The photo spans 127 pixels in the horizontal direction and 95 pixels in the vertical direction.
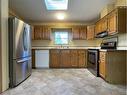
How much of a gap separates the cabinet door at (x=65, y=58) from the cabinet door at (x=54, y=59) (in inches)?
7.4

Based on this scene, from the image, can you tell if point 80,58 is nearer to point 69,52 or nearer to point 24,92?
point 69,52

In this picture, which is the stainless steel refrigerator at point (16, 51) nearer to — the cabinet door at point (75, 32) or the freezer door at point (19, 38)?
the freezer door at point (19, 38)

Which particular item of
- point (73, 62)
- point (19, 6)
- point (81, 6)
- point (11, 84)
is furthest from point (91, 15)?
point (11, 84)

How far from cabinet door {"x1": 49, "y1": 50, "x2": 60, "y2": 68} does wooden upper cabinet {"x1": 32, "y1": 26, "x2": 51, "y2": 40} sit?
874 millimetres

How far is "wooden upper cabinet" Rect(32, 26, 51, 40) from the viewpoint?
25.6 feet

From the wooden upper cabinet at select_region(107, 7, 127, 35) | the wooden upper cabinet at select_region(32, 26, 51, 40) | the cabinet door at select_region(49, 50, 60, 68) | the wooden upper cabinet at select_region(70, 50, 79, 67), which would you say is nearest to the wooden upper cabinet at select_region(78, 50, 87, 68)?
the wooden upper cabinet at select_region(70, 50, 79, 67)

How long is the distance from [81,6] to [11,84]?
4.06 meters

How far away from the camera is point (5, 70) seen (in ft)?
12.6

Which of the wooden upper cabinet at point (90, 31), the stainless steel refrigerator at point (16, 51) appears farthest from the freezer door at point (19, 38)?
the wooden upper cabinet at point (90, 31)

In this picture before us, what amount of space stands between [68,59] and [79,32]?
1.45 m

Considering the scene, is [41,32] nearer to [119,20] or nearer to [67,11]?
[67,11]

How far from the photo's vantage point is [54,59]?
24.7 ft

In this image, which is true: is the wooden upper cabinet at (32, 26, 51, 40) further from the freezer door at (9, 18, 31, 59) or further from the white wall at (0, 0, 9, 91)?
the white wall at (0, 0, 9, 91)

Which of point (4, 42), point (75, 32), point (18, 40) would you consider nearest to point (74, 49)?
point (75, 32)
